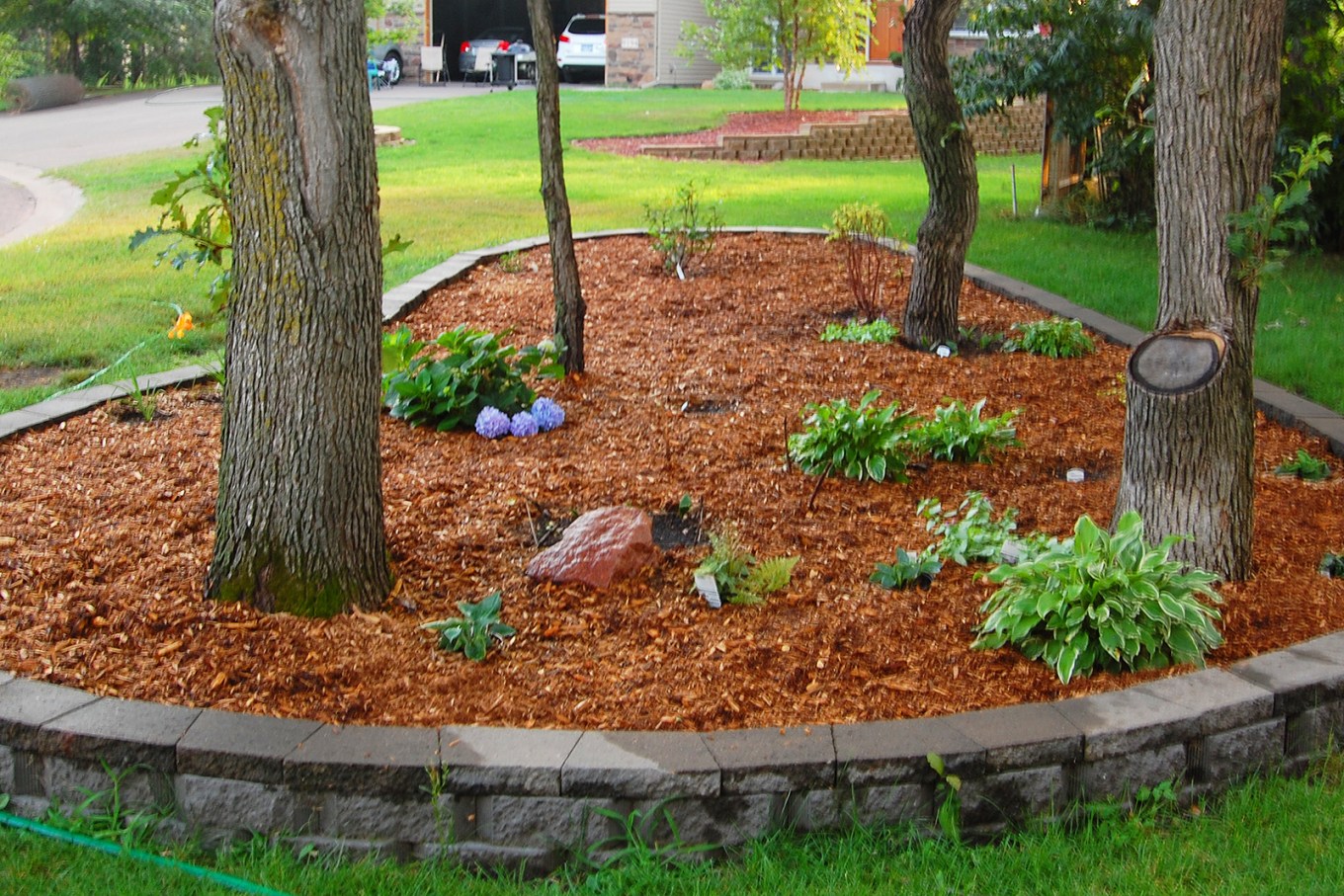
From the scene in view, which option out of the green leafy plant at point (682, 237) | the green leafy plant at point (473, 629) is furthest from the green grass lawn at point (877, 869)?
the green leafy plant at point (682, 237)

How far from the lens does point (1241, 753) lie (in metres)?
3.25

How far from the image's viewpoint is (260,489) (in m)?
3.66

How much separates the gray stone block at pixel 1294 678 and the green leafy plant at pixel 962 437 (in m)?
1.78

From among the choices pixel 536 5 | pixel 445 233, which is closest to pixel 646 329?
pixel 536 5

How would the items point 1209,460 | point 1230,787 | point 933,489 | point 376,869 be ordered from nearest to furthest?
point 376,869
point 1230,787
point 1209,460
point 933,489

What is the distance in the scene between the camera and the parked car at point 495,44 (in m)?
32.0

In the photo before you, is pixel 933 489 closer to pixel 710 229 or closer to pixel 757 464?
pixel 757 464

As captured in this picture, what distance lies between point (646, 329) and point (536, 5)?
201 centimetres

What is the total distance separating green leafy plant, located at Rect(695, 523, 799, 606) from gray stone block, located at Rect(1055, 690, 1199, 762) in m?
0.98

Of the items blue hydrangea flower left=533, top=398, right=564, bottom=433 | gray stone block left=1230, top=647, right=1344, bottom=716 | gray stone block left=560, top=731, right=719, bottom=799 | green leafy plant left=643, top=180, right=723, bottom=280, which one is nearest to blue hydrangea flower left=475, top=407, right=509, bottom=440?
blue hydrangea flower left=533, top=398, right=564, bottom=433

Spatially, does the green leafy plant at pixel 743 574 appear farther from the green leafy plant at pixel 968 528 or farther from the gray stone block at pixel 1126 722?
the gray stone block at pixel 1126 722

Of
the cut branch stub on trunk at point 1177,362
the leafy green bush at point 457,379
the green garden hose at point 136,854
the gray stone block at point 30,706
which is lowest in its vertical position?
the green garden hose at point 136,854

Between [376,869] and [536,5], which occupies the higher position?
[536,5]

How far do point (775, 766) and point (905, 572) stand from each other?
3.93 ft
